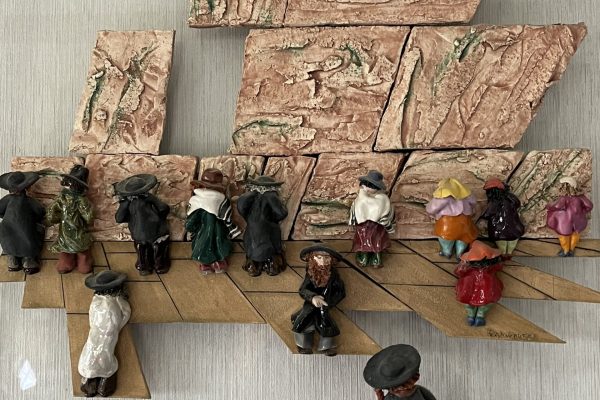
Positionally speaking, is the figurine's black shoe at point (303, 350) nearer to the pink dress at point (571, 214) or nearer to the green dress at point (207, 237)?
the green dress at point (207, 237)

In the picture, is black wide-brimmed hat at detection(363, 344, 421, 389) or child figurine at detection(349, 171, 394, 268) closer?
black wide-brimmed hat at detection(363, 344, 421, 389)

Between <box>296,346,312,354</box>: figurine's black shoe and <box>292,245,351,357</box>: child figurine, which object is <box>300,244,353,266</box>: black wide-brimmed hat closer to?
<box>292,245,351,357</box>: child figurine

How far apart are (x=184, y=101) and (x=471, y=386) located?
105 centimetres

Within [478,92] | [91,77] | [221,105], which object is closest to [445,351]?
[478,92]

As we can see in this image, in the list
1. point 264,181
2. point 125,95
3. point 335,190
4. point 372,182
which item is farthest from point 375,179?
point 125,95

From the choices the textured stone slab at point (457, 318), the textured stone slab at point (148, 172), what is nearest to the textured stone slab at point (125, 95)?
the textured stone slab at point (148, 172)

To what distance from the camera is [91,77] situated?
1379mm

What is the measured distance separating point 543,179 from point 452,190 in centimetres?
25

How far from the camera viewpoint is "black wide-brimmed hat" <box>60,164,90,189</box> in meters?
1.29

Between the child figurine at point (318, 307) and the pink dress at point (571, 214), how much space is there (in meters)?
0.54

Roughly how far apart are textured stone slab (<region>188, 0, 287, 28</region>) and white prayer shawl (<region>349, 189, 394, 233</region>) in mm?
481

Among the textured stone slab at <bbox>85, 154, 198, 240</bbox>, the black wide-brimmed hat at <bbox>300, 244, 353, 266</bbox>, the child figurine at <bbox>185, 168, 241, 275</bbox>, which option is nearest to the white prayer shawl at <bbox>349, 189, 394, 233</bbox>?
the black wide-brimmed hat at <bbox>300, 244, 353, 266</bbox>

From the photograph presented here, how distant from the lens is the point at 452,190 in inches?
50.4
